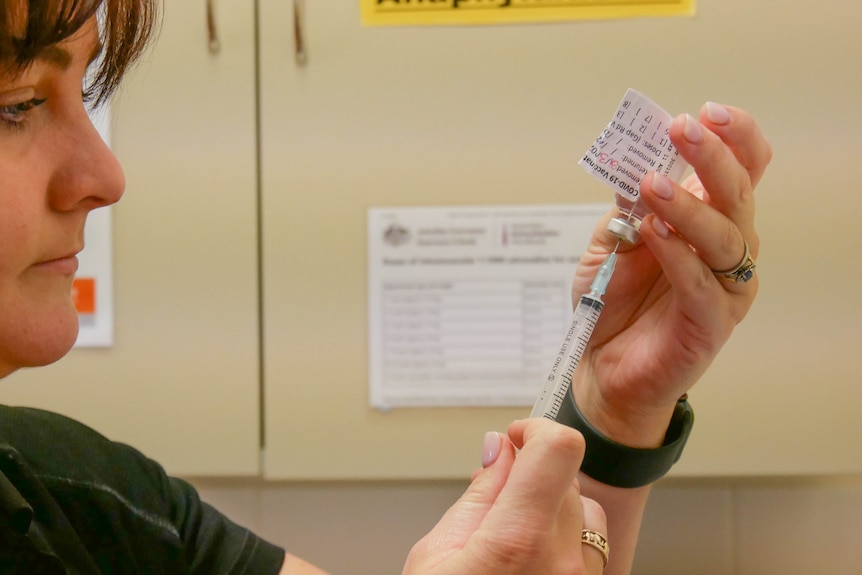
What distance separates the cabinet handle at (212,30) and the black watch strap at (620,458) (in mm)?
590

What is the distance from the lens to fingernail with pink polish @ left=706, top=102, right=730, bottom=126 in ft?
2.01

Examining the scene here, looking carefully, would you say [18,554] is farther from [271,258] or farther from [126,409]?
[271,258]

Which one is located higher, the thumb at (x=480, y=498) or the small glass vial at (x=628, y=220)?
the small glass vial at (x=628, y=220)

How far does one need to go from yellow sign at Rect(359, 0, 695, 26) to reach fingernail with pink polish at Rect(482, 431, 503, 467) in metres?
0.53

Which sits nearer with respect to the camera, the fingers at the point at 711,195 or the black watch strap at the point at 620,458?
the fingers at the point at 711,195

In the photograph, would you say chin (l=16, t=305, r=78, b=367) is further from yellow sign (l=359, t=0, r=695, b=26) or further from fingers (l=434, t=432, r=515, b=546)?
yellow sign (l=359, t=0, r=695, b=26)

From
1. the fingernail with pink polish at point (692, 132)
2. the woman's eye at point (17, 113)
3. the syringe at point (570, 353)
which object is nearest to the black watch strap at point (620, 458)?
the syringe at point (570, 353)

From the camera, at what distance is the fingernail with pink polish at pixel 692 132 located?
583mm

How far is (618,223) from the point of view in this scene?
0.66 m

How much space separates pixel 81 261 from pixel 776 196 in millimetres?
847

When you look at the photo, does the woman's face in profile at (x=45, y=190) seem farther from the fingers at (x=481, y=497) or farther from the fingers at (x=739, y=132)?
the fingers at (x=739, y=132)

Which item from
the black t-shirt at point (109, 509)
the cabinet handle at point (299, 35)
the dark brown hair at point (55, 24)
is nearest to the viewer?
the dark brown hair at point (55, 24)

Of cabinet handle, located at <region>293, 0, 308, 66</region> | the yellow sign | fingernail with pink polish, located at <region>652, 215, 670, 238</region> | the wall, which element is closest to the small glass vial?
fingernail with pink polish, located at <region>652, 215, 670, 238</region>

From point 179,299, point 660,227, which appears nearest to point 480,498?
point 660,227
